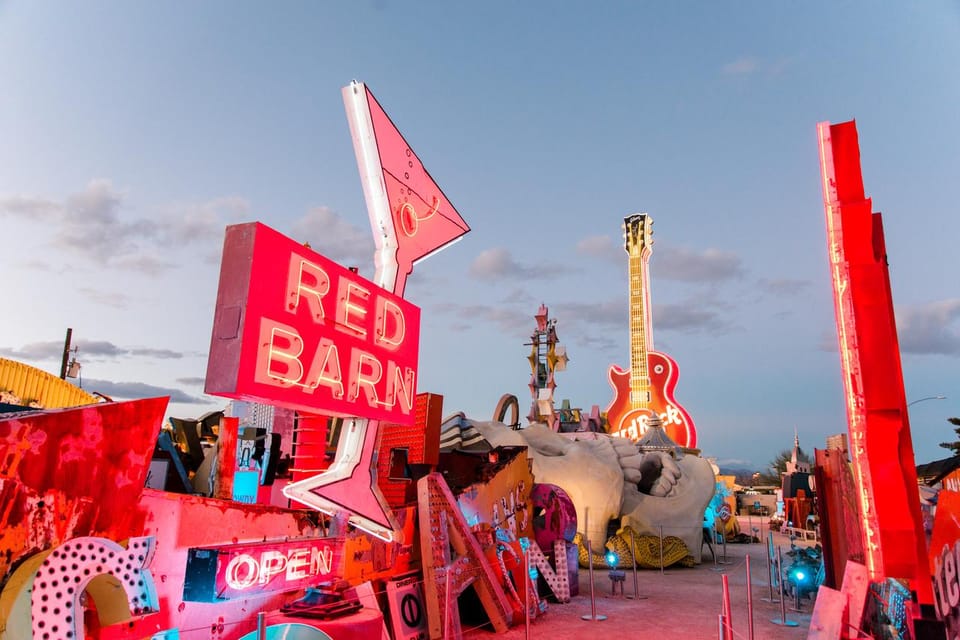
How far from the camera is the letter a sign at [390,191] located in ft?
27.8

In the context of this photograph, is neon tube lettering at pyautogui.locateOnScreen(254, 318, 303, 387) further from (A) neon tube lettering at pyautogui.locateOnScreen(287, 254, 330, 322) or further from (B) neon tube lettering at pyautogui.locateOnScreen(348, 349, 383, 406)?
(B) neon tube lettering at pyautogui.locateOnScreen(348, 349, 383, 406)

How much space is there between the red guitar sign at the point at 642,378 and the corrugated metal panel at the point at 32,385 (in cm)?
3825

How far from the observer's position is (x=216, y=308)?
601 cm

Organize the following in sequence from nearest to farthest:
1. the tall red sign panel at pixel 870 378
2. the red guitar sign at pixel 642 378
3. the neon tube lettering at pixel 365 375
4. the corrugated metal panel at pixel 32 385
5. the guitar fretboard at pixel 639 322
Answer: the neon tube lettering at pixel 365 375
the tall red sign panel at pixel 870 378
the corrugated metal panel at pixel 32 385
the red guitar sign at pixel 642 378
the guitar fretboard at pixel 639 322

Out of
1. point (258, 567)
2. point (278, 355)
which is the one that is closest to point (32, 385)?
point (258, 567)

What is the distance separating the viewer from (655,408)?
48250mm

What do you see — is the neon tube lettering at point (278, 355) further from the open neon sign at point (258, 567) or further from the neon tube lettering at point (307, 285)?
the open neon sign at point (258, 567)

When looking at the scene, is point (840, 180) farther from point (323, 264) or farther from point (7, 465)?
point (7, 465)

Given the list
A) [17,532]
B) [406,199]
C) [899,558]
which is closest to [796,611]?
[899,558]

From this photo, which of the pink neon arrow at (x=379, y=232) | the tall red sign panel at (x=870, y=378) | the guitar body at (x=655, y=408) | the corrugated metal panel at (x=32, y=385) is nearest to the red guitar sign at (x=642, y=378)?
the guitar body at (x=655, y=408)

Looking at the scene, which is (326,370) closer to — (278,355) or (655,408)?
(278,355)

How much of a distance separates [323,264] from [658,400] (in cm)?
4516

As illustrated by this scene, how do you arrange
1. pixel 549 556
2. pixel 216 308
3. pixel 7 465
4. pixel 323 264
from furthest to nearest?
pixel 549 556
pixel 323 264
pixel 216 308
pixel 7 465

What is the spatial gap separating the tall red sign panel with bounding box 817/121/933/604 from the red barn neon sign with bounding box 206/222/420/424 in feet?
19.5
